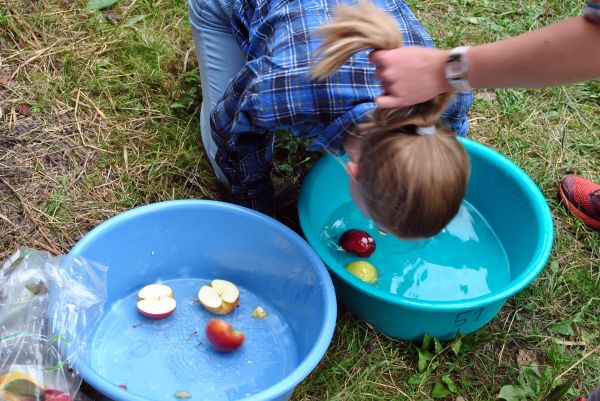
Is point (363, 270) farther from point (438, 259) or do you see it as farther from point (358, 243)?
point (438, 259)

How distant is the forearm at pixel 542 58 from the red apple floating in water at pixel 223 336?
0.95 metres

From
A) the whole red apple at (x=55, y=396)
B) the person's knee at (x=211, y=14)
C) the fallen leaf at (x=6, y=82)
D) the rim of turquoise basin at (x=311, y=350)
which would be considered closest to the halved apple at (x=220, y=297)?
the rim of turquoise basin at (x=311, y=350)

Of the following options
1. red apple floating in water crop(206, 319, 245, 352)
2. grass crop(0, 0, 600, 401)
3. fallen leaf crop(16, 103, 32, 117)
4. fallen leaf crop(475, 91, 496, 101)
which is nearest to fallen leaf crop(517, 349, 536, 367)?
grass crop(0, 0, 600, 401)

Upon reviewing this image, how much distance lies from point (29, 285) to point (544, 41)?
4.21 ft

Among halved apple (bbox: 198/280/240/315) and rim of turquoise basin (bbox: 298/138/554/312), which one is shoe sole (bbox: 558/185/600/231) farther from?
halved apple (bbox: 198/280/240/315)

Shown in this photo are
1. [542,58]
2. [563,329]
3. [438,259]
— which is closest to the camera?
[542,58]

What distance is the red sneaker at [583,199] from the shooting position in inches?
89.5

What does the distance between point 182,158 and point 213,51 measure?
38cm

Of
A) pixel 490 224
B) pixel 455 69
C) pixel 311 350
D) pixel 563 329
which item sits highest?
pixel 455 69

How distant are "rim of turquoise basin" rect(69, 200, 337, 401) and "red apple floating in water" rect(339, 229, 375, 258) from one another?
1.19ft

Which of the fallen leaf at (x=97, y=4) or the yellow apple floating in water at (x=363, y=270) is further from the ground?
the fallen leaf at (x=97, y=4)

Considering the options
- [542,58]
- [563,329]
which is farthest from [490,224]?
[542,58]

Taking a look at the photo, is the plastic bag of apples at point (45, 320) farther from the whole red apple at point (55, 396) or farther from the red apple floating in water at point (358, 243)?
the red apple floating in water at point (358, 243)

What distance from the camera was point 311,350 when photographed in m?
1.53
